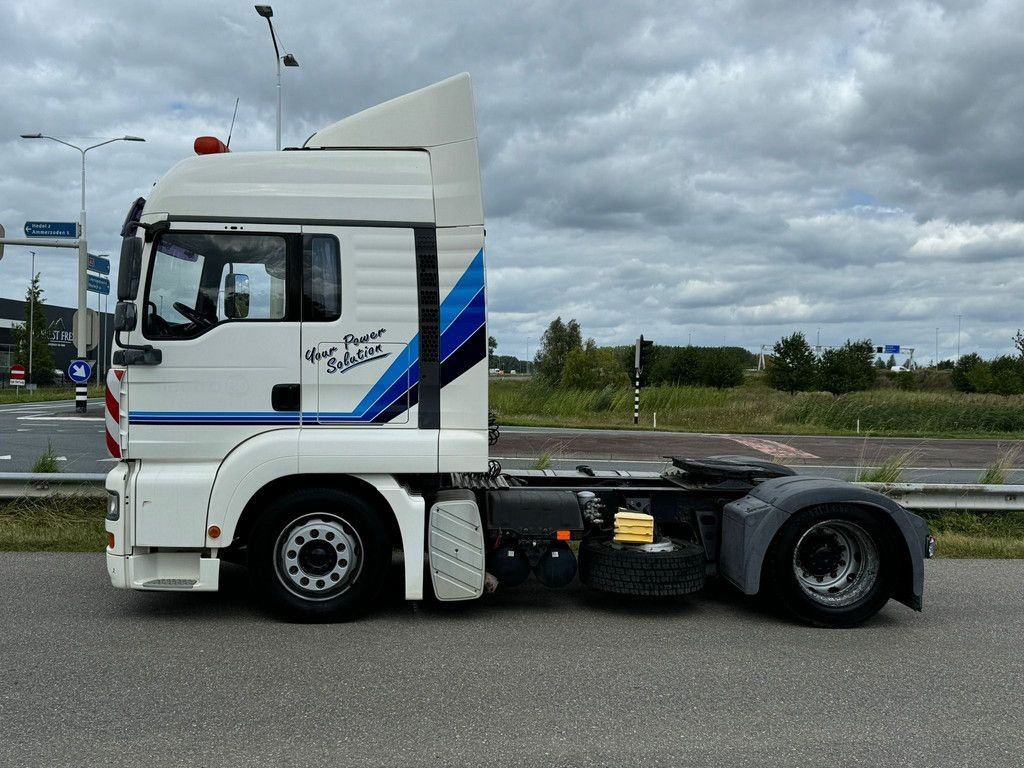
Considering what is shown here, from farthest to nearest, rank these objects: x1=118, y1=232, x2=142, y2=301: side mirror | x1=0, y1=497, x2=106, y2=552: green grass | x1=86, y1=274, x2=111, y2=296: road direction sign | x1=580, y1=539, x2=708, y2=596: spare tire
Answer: x1=86, y1=274, x2=111, y2=296: road direction sign, x1=0, y1=497, x2=106, y2=552: green grass, x1=580, y1=539, x2=708, y2=596: spare tire, x1=118, y1=232, x2=142, y2=301: side mirror

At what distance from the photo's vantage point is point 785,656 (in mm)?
5180

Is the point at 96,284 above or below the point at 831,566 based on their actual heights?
above

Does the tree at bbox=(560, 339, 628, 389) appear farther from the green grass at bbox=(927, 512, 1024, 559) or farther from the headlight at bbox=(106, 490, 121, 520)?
the headlight at bbox=(106, 490, 121, 520)

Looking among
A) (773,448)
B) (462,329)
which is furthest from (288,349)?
(773,448)

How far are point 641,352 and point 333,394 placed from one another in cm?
2579

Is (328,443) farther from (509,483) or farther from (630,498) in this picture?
(630,498)

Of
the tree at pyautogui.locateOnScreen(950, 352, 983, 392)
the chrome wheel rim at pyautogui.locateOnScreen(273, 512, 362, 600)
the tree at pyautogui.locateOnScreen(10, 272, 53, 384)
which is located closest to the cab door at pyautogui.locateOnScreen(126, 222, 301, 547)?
the chrome wheel rim at pyautogui.locateOnScreen(273, 512, 362, 600)

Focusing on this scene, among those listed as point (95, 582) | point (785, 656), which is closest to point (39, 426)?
point (95, 582)

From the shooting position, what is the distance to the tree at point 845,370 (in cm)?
4812

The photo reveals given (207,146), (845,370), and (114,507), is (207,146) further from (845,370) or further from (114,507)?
(845,370)

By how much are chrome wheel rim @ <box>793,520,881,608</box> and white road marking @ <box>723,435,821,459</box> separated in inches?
519

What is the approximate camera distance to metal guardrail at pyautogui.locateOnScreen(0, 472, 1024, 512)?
28.0ft

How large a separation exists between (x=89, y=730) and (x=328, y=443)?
7.12ft

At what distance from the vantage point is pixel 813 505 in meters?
5.84
